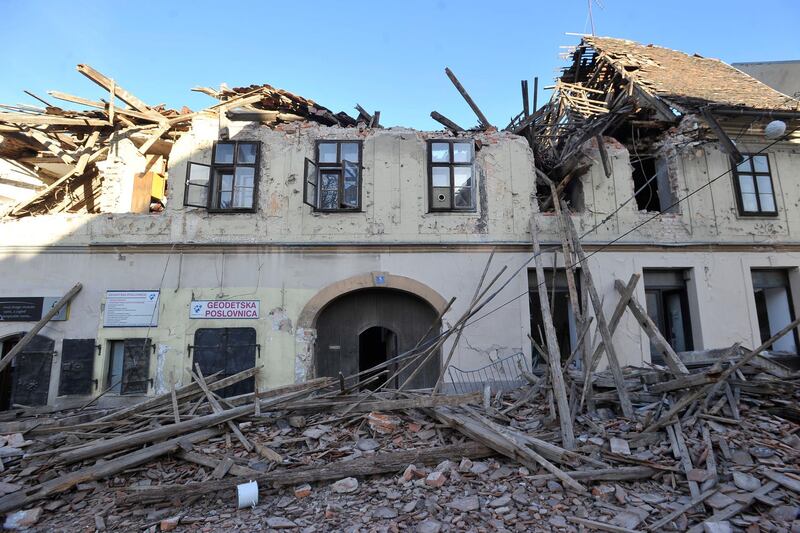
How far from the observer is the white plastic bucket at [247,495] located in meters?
4.43

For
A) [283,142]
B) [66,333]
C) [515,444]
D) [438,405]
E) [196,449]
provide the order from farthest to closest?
→ [283,142], [66,333], [438,405], [196,449], [515,444]

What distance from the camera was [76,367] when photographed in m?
8.56

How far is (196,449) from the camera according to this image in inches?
210

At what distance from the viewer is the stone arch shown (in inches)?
355

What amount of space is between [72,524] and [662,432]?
6.25 meters

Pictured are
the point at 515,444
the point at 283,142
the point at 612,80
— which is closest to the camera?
the point at 515,444

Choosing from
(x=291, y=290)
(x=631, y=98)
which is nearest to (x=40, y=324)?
(x=291, y=290)

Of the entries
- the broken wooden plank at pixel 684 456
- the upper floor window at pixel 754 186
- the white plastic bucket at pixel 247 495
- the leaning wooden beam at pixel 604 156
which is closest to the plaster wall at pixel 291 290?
the upper floor window at pixel 754 186

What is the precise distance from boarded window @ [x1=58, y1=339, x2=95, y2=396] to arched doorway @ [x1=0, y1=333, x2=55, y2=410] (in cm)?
29

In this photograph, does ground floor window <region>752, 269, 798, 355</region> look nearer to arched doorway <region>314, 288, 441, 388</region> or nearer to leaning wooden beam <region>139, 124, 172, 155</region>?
arched doorway <region>314, 288, 441, 388</region>

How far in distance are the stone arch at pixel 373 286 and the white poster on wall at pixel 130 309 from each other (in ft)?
9.85

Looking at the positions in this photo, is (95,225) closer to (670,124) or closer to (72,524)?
(72,524)

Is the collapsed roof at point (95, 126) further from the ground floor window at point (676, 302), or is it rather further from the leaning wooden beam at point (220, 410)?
the ground floor window at point (676, 302)

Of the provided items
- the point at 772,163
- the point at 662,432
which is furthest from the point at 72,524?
the point at 772,163
